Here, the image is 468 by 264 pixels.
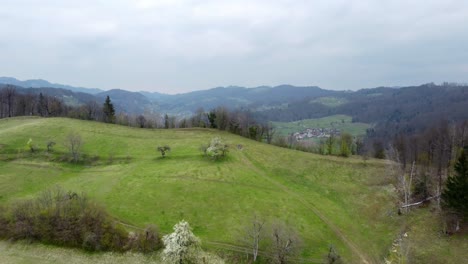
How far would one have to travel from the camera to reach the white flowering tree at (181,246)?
1607 inches

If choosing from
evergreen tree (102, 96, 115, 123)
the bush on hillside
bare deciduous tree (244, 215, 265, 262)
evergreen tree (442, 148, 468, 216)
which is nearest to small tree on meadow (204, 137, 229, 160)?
the bush on hillside

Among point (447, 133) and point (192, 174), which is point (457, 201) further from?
point (192, 174)

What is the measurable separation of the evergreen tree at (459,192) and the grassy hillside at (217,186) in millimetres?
9941

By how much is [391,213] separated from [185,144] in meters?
58.1

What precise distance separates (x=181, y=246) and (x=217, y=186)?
26.4 meters

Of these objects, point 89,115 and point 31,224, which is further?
point 89,115

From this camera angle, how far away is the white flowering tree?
40812mm

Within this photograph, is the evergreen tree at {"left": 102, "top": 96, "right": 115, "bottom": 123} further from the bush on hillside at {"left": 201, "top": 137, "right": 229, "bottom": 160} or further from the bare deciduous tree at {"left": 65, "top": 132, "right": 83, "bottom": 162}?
the bush on hillside at {"left": 201, "top": 137, "right": 229, "bottom": 160}

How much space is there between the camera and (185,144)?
93.6 metres

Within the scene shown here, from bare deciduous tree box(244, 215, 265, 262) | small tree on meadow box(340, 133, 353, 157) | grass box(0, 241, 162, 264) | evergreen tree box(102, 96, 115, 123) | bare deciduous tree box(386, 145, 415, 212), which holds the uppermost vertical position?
evergreen tree box(102, 96, 115, 123)

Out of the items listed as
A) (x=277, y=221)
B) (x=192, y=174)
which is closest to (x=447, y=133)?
(x=277, y=221)

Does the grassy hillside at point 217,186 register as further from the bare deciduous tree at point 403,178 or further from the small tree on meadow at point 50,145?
the small tree on meadow at point 50,145

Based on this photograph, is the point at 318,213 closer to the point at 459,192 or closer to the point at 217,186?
A: the point at 217,186

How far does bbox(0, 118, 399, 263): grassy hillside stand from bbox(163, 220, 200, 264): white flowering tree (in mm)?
→ 7649
